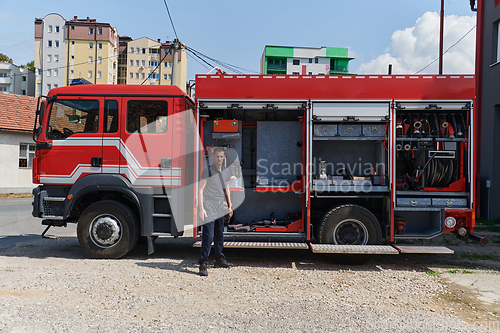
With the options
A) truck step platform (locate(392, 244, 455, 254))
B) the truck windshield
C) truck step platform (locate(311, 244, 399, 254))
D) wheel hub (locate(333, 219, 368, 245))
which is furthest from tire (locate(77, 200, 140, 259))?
truck step platform (locate(392, 244, 455, 254))

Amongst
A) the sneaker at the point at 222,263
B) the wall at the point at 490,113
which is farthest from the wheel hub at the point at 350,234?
the wall at the point at 490,113

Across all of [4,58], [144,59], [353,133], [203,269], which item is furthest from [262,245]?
[4,58]

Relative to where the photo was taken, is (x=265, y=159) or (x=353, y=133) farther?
(x=265, y=159)

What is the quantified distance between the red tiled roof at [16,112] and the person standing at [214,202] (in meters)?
19.6

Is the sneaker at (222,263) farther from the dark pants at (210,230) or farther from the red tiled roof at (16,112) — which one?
the red tiled roof at (16,112)

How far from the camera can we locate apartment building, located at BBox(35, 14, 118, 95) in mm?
59625

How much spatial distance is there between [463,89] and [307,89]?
259 centimetres

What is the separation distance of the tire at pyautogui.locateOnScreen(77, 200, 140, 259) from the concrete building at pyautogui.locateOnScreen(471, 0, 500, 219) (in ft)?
38.1

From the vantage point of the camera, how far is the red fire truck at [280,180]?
6152 millimetres

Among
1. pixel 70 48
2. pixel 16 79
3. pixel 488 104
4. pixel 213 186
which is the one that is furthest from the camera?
pixel 16 79

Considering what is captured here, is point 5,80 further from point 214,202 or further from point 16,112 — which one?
point 214,202

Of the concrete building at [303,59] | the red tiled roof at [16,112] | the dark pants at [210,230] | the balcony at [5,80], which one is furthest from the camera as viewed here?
the balcony at [5,80]

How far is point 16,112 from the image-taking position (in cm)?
2191

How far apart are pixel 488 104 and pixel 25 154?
24.0 metres
